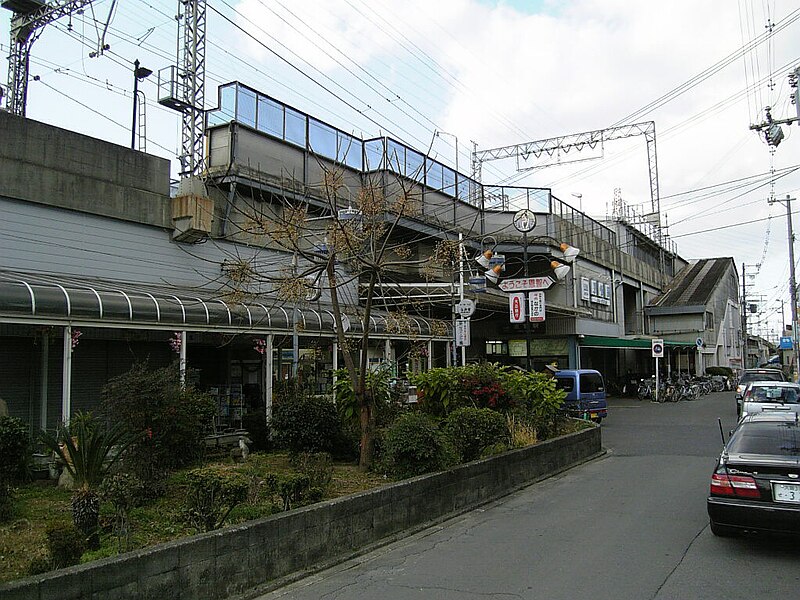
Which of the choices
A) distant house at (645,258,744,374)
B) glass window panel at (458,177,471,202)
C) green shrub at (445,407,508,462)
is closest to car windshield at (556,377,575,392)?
glass window panel at (458,177,471,202)

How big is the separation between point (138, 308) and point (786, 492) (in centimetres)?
1045

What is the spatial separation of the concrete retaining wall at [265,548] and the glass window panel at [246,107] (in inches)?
492

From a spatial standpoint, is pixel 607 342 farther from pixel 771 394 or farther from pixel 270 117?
pixel 270 117

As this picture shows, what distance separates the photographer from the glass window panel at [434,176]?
2820 centimetres

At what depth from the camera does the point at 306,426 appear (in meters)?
12.2

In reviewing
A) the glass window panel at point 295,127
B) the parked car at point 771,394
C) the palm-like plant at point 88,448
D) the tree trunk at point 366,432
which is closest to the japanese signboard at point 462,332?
the glass window panel at point 295,127

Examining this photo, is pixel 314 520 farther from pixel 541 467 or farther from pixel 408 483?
pixel 541 467

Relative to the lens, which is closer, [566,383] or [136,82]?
[136,82]

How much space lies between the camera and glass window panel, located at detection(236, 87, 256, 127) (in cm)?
1928

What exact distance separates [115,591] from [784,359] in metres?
89.6

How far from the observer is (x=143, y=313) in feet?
41.5

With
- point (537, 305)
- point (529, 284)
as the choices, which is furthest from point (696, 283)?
point (529, 284)

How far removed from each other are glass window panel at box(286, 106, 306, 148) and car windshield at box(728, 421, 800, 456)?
1584 centimetres

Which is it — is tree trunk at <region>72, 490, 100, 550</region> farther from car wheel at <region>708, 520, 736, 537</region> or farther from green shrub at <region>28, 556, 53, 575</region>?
car wheel at <region>708, 520, 736, 537</region>
